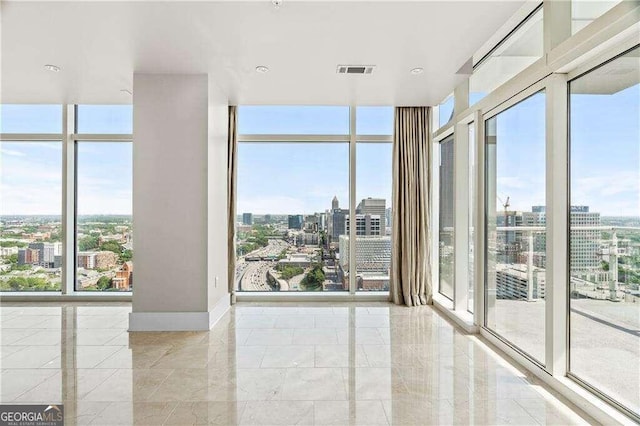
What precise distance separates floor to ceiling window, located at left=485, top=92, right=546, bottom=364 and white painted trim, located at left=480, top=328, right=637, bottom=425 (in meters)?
0.11

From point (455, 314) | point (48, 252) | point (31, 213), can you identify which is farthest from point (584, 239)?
point (31, 213)

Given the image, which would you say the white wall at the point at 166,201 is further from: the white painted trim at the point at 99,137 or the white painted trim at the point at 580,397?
the white painted trim at the point at 580,397

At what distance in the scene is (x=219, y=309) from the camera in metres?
4.77

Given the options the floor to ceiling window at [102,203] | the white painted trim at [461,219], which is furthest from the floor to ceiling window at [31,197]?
the white painted trim at [461,219]

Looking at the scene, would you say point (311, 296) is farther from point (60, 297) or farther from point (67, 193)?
point (67, 193)

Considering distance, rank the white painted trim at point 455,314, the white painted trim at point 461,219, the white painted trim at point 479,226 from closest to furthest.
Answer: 1. the white painted trim at point 479,226
2. the white painted trim at point 455,314
3. the white painted trim at point 461,219

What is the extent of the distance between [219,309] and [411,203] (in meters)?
3.06

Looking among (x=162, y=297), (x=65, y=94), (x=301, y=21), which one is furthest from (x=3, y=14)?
(x=162, y=297)

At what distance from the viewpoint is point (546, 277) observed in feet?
9.39

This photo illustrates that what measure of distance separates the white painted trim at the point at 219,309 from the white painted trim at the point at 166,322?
0.50 ft

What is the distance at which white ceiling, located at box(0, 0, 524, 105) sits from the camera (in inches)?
116

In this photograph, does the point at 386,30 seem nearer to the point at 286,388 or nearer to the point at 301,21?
the point at 301,21

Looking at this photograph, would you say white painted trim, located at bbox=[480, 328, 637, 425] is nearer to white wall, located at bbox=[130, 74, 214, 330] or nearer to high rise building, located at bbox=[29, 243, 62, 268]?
white wall, located at bbox=[130, 74, 214, 330]

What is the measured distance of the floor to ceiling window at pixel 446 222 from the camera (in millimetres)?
5195
